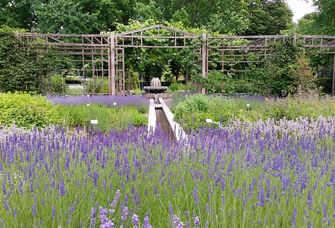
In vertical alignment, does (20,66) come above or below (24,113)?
above

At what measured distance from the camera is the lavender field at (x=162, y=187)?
1832 millimetres

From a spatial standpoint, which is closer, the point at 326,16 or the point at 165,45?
the point at 326,16

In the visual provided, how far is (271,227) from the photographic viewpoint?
5.69ft

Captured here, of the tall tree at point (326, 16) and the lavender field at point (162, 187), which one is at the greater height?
the tall tree at point (326, 16)

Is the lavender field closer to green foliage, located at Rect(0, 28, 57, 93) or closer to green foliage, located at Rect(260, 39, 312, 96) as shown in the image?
green foliage, located at Rect(260, 39, 312, 96)

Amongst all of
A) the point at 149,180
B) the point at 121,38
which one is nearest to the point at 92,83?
the point at 121,38

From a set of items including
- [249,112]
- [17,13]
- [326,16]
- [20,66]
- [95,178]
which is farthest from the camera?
[17,13]

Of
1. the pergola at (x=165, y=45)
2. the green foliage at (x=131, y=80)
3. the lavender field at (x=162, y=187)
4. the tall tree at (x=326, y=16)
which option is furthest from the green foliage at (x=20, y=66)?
the lavender field at (x=162, y=187)

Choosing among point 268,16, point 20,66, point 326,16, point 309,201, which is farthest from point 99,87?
point 268,16

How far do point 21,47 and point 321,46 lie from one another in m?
11.2

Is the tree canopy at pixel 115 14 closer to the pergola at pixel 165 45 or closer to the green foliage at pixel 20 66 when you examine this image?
the pergola at pixel 165 45

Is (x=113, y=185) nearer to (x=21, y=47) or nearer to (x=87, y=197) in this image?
(x=87, y=197)

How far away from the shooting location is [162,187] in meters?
2.26

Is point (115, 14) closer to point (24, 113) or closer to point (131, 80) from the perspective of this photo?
point (131, 80)
